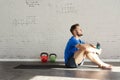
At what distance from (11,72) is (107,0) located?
105 inches

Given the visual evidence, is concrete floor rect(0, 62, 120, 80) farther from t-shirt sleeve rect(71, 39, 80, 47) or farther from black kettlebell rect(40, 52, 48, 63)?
black kettlebell rect(40, 52, 48, 63)

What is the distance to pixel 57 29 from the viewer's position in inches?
244

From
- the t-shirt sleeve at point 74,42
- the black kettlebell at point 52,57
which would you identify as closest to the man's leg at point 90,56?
the t-shirt sleeve at point 74,42

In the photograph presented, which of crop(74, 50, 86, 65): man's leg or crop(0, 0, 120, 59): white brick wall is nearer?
crop(74, 50, 86, 65): man's leg

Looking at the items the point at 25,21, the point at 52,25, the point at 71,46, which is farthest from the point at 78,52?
the point at 25,21

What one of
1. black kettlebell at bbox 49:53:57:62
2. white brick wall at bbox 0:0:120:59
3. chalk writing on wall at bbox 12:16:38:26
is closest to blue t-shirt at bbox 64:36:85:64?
black kettlebell at bbox 49:53:57:62

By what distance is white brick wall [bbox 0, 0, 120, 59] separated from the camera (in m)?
6.04

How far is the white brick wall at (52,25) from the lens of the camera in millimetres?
6039

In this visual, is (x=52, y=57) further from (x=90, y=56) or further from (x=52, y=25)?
(x=90, y=56)

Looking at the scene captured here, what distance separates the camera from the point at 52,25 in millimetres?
6215

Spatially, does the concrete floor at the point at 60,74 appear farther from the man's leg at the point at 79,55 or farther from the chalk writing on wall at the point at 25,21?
the chalk writing on wall at the point at 25,21

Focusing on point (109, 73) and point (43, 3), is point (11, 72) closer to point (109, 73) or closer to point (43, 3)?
point (109, 73)

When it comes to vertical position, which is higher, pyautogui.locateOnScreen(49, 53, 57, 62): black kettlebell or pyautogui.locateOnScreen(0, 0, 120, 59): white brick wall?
pyautogui.locateOnScreen(0, 0, 120, 59): white brick wall

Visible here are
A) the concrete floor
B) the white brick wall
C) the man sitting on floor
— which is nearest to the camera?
the concrete floor
